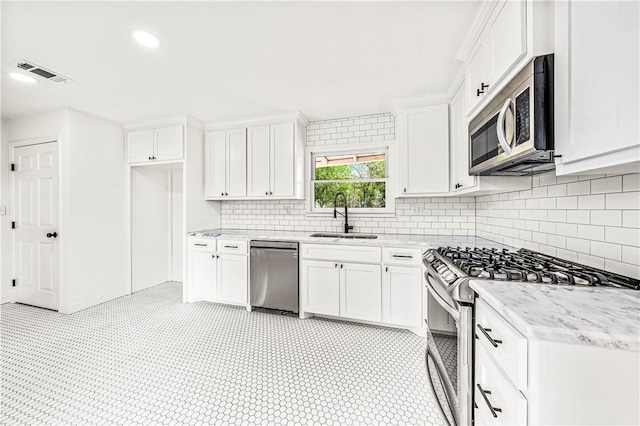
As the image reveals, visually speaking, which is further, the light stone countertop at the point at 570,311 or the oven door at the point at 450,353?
the oven door at the point at 450,353

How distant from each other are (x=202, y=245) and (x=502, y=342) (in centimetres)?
330

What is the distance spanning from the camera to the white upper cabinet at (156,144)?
3514 mm

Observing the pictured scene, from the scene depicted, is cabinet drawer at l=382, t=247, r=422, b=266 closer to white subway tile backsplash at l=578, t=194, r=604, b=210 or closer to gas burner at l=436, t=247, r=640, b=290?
gas burner at l=436, t=247, r=640, b=290

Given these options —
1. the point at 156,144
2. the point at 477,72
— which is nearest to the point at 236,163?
the point at 156,144

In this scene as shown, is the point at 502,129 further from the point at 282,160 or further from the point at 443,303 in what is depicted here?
the point at 282,160

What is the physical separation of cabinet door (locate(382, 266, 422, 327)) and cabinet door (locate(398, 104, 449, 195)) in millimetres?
874

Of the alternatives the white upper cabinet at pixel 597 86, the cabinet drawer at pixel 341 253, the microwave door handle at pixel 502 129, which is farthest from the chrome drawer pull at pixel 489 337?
the cabinet drawer at pixel 341 253

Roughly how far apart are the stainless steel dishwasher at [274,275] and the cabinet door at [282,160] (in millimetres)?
726

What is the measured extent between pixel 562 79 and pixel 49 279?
5075 mm

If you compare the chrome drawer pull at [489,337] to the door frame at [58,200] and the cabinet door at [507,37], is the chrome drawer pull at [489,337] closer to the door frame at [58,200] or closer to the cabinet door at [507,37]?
the cabinet door at [507,37]

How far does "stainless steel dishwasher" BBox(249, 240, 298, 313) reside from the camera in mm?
3008

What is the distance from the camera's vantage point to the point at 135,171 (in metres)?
3.93

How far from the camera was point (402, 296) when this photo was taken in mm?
2646

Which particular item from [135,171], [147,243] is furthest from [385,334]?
[135,171]
